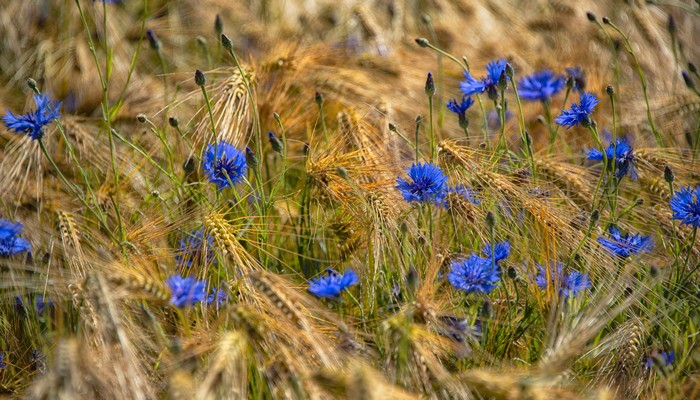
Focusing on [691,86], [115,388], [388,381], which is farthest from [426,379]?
[691,86]

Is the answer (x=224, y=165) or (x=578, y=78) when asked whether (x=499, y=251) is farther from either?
(x=578, y=78)

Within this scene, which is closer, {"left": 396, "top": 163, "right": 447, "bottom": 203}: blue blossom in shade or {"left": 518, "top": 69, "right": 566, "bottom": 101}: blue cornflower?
{"left": 396, "top": 163, "right": 447, "bottom": 203}: blue blossom in shade

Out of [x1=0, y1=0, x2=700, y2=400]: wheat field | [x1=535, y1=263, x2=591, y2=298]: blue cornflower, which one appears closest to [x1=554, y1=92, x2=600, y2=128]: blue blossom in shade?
[x1=0, y1=0, x2=700, y2=400]: wheat field

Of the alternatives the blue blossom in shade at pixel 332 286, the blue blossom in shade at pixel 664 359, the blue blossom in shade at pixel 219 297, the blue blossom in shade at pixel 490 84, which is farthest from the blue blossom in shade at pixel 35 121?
the blue blossom in shade at pixel 664 359

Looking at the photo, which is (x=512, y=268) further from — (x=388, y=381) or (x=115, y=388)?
(x=115, y=388)

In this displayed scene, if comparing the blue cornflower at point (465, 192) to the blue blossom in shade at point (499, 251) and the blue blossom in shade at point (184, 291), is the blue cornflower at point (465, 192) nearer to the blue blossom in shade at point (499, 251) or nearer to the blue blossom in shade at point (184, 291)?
the blue blossom in shade at point (499, 251)

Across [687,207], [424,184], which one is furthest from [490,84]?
[687,207]

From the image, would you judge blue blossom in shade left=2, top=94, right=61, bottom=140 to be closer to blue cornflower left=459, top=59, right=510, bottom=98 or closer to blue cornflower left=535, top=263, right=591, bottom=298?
blue cornflower left=459, top=59, right=510, bottom=98
